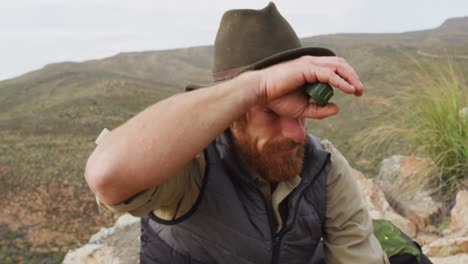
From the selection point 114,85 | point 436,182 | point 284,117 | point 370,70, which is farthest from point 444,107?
point 114,85

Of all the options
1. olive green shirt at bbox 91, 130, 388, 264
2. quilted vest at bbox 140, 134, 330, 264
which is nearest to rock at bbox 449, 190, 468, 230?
olive green shirt at bbox 91, 130, 388, 264

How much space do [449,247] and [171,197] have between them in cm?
304

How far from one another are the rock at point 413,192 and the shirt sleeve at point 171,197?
3771mm

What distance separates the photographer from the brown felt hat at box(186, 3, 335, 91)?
2057 millimetres

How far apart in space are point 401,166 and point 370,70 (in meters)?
23.7

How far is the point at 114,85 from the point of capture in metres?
28.2

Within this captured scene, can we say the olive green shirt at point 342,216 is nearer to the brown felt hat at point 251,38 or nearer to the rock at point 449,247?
the brown felt hat at point 251,38

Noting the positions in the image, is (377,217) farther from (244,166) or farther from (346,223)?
(244,166)

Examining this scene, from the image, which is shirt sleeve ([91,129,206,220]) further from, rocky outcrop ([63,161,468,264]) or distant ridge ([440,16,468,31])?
distant ridge ([440,16,468,31])

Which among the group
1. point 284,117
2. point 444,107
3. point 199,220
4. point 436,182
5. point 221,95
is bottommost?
point 436,182

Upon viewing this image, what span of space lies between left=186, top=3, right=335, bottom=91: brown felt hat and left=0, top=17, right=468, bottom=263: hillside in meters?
2.91

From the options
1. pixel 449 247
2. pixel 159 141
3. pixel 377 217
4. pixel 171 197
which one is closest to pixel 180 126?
pixel 159 141

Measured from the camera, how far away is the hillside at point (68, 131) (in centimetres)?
982

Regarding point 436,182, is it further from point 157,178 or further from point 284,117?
point 157,178
